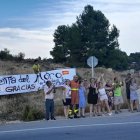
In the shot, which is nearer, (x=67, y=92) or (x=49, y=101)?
(x=49, y=101)

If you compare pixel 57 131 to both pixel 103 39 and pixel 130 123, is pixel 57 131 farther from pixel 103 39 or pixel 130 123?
pixel 103 39

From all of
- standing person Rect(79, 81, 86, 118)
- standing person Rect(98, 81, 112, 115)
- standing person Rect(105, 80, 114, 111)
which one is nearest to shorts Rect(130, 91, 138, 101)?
standing person Rect(105, 80, 114, 111)

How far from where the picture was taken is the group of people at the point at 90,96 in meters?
21.0

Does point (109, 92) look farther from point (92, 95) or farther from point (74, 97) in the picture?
point (74, 97)

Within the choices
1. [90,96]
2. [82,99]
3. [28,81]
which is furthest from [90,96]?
[28,81]

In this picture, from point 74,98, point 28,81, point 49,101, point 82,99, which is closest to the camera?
point 49,101

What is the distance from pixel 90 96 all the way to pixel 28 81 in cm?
554

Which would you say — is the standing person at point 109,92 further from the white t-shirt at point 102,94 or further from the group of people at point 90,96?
the white t-shirt at point 102,94

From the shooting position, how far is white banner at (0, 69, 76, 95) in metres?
25.4

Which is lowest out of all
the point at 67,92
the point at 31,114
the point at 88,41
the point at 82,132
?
the point at 82,132

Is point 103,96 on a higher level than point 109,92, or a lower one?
lower

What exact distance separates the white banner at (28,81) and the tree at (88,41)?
128 feet

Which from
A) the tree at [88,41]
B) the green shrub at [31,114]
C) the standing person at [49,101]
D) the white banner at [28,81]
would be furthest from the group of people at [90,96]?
the tree at [88,41]

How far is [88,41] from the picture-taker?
68.9 metres
